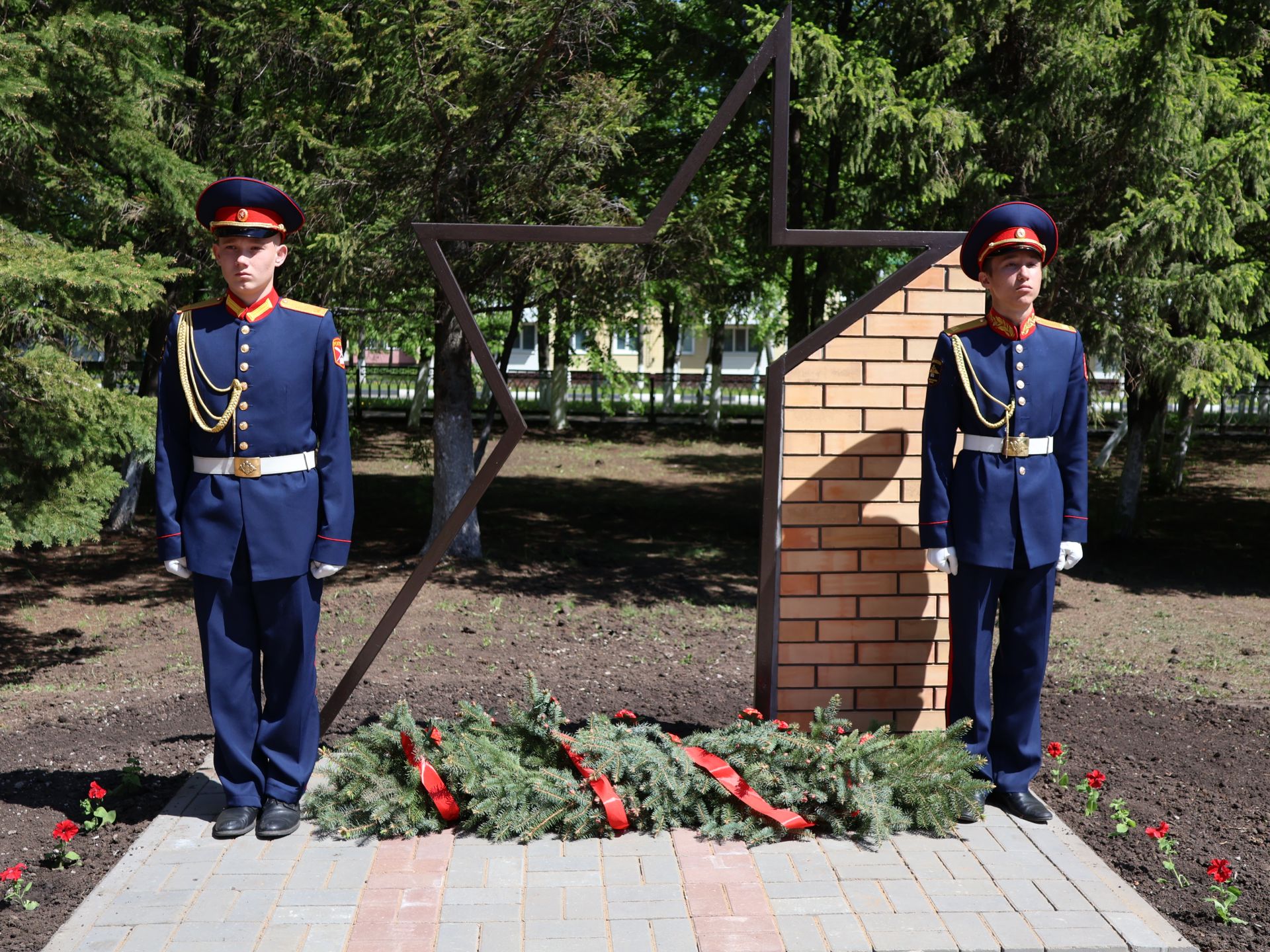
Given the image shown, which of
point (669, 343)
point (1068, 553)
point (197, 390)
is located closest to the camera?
point (197, 390)

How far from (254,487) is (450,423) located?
5.00m

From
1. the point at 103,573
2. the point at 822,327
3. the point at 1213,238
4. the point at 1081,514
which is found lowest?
the point at 103,573

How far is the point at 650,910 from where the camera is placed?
3160mm

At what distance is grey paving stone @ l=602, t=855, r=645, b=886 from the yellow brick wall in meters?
0.96

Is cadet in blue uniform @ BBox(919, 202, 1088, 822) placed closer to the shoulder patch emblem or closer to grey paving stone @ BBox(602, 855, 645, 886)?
grey paving stone @ BBox(602, 855, 645, 886)

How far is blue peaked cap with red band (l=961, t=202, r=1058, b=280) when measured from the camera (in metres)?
3.66

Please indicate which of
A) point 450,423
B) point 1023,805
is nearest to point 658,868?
point 1023,805

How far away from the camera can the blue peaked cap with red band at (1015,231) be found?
144 inches

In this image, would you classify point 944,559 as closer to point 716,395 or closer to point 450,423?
point 450,423

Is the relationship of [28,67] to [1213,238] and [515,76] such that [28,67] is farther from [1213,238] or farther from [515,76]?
[1213,238]

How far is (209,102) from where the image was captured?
28.2 feet

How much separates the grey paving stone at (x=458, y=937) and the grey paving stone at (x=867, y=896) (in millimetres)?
1045

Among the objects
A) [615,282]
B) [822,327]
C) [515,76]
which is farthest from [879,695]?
[515,76]

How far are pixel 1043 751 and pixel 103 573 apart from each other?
693 cm
